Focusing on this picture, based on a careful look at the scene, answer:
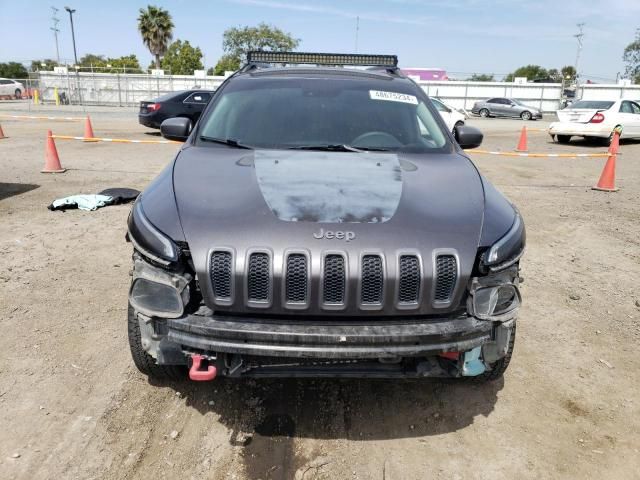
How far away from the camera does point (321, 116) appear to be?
3422 millimetres

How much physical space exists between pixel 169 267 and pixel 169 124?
2.02 metres

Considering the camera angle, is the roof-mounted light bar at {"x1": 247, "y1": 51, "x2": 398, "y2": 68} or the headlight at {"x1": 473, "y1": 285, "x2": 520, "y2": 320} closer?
the headlight at {"x1": 473, "y1": 285, "x2": 520, "y2": 320}

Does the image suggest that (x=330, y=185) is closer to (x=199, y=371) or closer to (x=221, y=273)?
(x=221, y=273)

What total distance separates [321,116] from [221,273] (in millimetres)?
1706

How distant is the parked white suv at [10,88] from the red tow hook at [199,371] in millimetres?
43290

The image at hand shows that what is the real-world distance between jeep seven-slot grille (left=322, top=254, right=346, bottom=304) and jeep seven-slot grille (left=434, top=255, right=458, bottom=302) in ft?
1.35

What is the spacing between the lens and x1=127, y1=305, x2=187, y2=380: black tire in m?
2.62

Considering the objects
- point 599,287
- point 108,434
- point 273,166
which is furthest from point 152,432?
point 599,287

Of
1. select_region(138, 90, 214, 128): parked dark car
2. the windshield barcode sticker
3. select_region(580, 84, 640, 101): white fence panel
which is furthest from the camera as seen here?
select_region(580, 84, 640, 101): white fence panel

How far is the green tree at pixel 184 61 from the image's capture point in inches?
2391

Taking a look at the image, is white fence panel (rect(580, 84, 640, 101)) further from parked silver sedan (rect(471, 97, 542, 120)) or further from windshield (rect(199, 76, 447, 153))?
windshield (rect(199, 76, 447, 153))

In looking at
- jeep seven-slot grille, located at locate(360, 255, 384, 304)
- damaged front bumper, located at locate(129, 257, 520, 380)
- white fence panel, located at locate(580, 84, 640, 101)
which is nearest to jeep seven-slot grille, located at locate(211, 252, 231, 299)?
damaged front bumper, located at locate(129, 257, 520, 380)

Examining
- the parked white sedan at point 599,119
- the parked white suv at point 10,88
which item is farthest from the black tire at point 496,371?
the parked white suv at point 10,88

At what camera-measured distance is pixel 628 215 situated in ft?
Answer: 23.1
